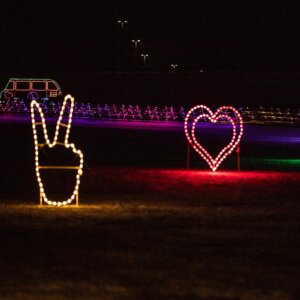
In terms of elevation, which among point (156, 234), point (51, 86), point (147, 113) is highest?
point (51, 86)

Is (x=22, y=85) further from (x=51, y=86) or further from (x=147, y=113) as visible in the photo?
(x=147, y=113)

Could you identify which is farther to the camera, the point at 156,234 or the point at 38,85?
the point at 38,85

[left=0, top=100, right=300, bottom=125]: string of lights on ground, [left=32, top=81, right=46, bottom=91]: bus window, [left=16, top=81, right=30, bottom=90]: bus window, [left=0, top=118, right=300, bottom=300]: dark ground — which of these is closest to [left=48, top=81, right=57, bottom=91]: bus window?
[left=32, top=81, right=46, bottom=91]: bus window

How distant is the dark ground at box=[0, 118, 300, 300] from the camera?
10852mm

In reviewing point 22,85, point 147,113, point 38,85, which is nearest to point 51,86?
point 38,85

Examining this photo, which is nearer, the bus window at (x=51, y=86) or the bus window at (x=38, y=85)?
the bus window at (x=38, y=85)

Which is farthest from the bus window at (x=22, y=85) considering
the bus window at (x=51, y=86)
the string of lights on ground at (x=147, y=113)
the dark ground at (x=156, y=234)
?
the dark ground at (x=156, y=234)

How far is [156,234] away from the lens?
1462 centimetres

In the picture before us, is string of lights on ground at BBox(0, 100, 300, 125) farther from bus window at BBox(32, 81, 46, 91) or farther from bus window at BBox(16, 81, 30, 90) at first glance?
bus window at BBox(32, 81, 46, 91)

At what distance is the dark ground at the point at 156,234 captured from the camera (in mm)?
10852

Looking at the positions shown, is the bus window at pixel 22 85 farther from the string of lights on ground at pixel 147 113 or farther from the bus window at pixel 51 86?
the string of lights on ground at pixel 147 113

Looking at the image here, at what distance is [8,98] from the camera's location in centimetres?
6475

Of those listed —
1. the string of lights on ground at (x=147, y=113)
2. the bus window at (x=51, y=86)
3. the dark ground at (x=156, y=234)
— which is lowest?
the string of lights on ground at (x=147, y=113)

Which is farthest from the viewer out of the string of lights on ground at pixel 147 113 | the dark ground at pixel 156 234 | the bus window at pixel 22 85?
the bus window at pixel 22 85
